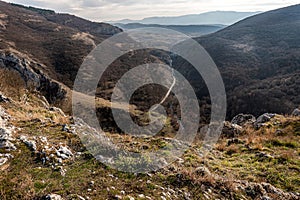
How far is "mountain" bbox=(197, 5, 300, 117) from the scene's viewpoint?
275 feet

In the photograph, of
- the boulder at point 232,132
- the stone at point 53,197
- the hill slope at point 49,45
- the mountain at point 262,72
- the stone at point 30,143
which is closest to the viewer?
Answer: the stone at point 53,197

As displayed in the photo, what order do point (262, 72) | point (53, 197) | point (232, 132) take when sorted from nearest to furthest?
point (53, 197) < point (232, 132) < point (262, 72)

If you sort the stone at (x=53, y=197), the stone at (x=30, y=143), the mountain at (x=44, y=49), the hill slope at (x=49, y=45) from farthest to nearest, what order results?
the hill slope at (x=49, y=45), the mountain at (x=44, y=49), the stone at (x=30, y=143), the stone at (x=53, y=197)

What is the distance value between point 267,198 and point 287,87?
3697 inches

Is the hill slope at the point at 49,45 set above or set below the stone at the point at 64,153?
above

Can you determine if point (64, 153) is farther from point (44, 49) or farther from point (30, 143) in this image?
point (44, 49)

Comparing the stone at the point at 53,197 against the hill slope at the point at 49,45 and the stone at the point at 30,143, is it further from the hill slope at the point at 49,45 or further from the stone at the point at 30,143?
the hill slope at the point at 49,45

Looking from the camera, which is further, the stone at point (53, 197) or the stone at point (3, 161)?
the stone at point (3, 161)

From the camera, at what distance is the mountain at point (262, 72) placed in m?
83.8

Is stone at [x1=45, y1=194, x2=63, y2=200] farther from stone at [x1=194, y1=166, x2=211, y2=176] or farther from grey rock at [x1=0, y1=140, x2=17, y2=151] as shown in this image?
stone at [x1=194, y1=166, x2=211, y2=176]

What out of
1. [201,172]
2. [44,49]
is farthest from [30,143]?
[44,49]

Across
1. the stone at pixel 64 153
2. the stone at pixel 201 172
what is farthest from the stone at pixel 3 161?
the stone at pixel 201 172

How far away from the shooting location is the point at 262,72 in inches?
5069

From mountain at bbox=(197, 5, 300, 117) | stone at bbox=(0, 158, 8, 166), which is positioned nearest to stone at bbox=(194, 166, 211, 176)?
stone at bbox=(0, 158, 8, 166)
